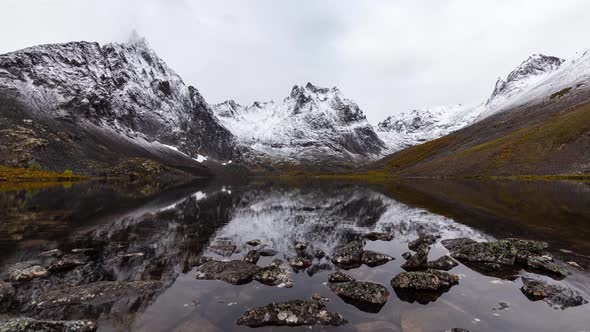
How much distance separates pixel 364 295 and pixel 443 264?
29.7 ft

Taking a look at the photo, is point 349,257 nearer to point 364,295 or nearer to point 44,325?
point 364,295

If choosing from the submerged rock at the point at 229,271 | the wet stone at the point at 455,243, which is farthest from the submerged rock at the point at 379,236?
the submerged rock at the point at 229,271

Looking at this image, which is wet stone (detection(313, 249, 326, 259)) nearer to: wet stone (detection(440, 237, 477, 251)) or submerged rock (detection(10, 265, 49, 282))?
wet stone (detection(440, 237, 477, 251))

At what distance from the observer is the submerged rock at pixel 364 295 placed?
17.9 metres

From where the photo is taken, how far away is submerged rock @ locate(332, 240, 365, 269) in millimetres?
26344

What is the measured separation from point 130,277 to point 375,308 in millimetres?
16216

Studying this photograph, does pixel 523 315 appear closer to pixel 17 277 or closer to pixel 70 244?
pixel 17 277

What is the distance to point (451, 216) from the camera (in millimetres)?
48625

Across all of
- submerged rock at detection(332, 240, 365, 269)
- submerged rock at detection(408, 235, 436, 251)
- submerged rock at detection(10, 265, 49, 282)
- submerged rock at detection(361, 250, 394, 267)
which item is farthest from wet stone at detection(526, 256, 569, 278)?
submerged rock at detection(10, 265, 49, 282)

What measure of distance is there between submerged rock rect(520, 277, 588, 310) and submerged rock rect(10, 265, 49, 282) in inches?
1189

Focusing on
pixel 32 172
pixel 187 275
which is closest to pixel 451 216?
pixel 187 275

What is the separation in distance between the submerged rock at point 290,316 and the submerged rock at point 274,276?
4.68m

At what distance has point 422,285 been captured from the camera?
2006 cm

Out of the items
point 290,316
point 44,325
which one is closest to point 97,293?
point 44,325
